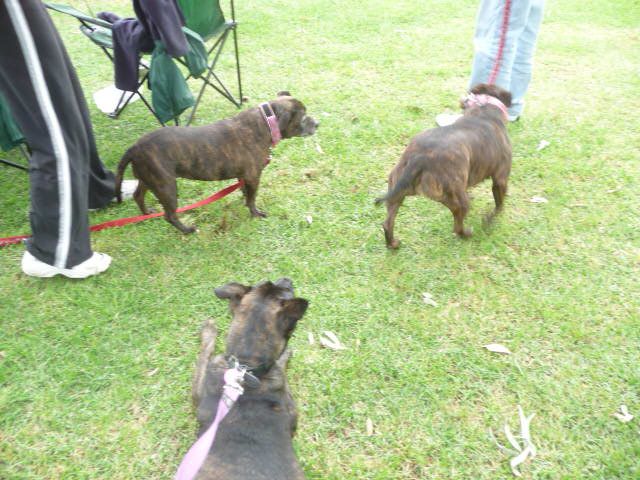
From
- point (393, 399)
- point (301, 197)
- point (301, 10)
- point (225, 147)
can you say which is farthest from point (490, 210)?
point (301, 10)

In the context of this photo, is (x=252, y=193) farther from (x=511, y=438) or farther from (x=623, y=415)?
(x=623, y=415)

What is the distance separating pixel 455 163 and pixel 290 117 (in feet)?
5.18

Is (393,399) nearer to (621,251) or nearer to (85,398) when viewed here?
(85,398)

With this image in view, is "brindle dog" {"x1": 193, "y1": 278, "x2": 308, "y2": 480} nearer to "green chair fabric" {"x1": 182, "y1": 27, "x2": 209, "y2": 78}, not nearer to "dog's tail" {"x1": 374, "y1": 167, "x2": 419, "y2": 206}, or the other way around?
"dog's tail" {"x1": 374, "y1": 167, "x2": 419, "y2": 206}

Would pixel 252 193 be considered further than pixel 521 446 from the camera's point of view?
Yes

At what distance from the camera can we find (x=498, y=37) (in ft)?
15.0

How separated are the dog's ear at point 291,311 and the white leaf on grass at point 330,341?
0.89 m

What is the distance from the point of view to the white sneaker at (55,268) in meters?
3.32

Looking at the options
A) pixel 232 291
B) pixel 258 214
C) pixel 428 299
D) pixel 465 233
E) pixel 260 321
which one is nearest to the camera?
pixel 260 321

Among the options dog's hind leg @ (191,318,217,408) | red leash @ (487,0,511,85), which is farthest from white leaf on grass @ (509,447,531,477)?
red leash @ (487,0,511,85)

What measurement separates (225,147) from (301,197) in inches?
37.7

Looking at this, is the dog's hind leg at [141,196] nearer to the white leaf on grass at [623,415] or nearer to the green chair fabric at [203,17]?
the green chair fabric at [203,17]

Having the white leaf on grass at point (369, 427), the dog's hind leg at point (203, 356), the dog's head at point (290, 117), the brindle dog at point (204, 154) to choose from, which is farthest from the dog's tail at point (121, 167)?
the white leaf on grass at point (369, 427)

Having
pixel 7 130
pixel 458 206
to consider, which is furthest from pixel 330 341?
pixel 7 130
